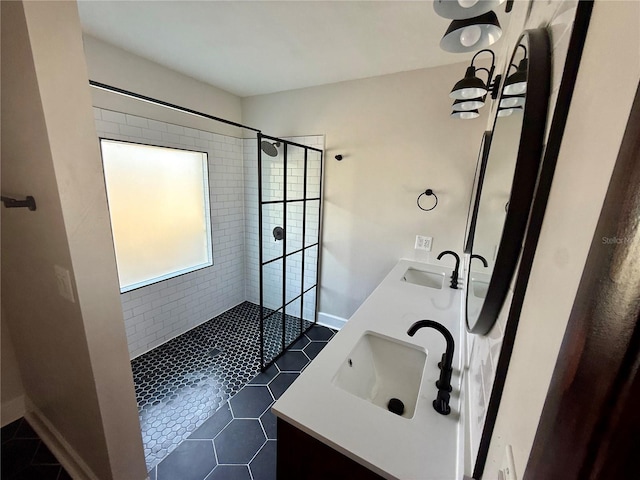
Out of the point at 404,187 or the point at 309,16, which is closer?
the point at 309,16

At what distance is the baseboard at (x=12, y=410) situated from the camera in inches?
62.5

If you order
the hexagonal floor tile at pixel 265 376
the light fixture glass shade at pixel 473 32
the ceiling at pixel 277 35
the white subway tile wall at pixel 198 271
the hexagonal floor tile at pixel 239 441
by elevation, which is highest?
the ceiling at pixel 277 35

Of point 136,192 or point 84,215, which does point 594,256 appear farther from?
point 136,192

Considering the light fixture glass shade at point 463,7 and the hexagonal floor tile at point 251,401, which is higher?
the light fixture glass shade at point 463,7

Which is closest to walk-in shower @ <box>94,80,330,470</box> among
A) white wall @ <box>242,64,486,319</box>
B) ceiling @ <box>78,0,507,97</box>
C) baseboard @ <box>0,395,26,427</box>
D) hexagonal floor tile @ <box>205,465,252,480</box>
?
white wall @ <box>242,64,486,319</box>

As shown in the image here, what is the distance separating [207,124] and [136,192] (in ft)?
3.16

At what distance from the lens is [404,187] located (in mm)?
2287

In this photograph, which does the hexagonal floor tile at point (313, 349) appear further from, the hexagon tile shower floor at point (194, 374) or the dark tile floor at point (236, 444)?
the dark tile floor at point (236, 444)

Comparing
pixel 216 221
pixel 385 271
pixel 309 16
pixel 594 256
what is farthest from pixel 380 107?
pixel 594 256

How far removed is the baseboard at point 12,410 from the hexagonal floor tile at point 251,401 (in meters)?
1.29

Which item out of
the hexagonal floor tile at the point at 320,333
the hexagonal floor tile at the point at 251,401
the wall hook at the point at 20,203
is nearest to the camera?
the wall hook at the point at 20,203

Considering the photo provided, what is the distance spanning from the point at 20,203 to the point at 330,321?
8.39 ft

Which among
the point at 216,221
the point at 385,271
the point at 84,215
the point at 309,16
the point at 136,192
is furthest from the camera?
the point at 216,221

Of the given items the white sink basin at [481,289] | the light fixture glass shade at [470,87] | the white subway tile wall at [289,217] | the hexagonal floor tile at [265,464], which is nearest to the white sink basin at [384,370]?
the white sink basin at [481,289]
